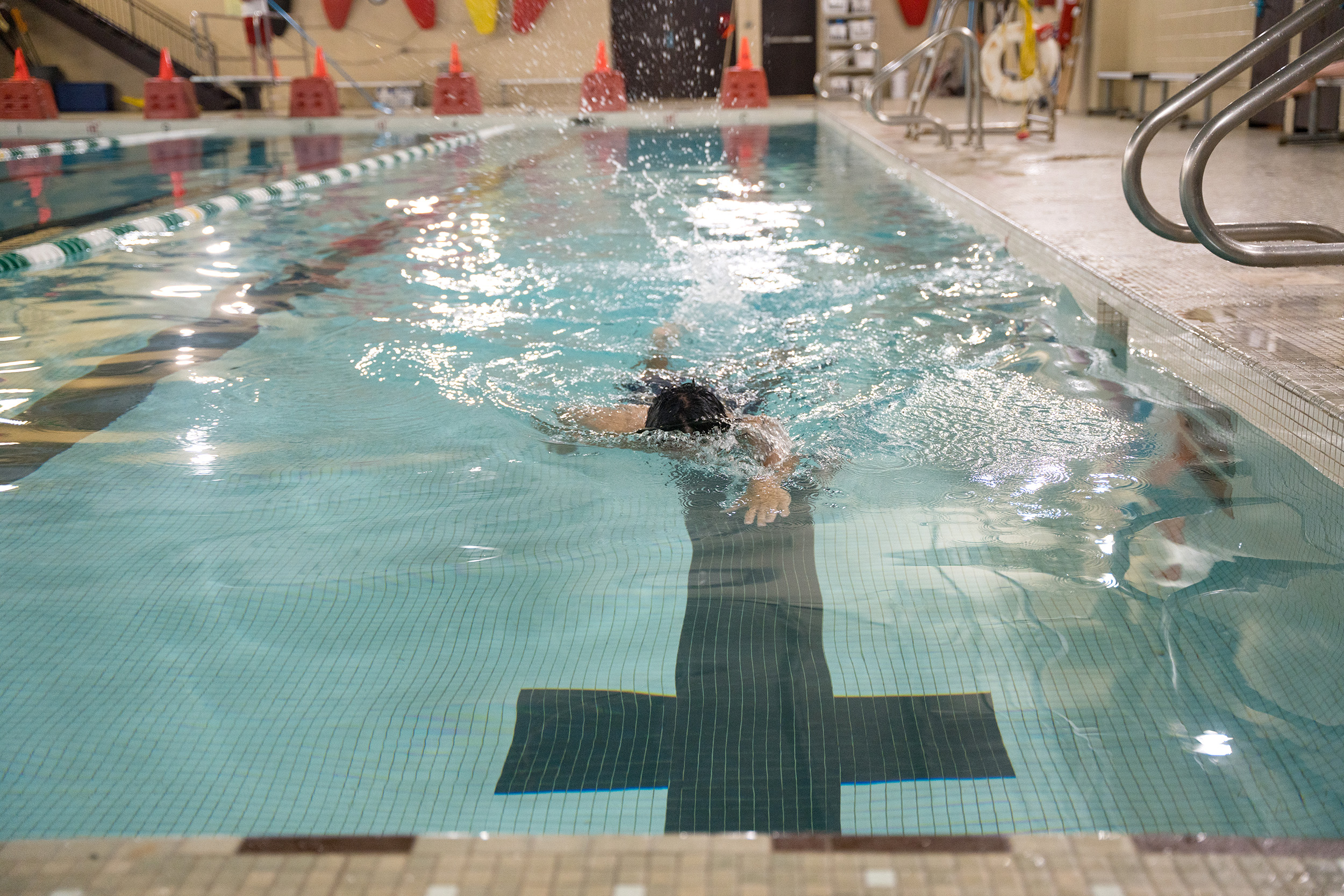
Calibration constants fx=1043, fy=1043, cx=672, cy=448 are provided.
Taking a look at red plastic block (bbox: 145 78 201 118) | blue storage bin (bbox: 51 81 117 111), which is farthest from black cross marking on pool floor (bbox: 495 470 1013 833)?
blue storage bin (bbox: 51 81 117 111)

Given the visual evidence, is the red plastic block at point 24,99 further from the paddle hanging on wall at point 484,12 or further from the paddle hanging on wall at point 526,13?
the paddle hanging on wall at point 526,13

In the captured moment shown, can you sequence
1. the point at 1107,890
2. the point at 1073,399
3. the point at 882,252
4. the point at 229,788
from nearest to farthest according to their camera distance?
1. the point at 1107,890
2. the point at 229,788
3. the point at 1073,399
4. the point at 882,252

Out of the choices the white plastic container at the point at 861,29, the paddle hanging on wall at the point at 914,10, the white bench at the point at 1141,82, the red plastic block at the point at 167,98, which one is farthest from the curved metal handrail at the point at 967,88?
the red plastic block at the point at 167,98

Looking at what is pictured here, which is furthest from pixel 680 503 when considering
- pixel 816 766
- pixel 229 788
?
pixel 229 788

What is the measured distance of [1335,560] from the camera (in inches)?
89.8

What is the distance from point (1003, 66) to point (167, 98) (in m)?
11.3

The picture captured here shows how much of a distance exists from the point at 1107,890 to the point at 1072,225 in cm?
463

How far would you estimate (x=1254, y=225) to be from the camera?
9.08 ft

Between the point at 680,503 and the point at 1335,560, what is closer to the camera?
the point at 1335,560

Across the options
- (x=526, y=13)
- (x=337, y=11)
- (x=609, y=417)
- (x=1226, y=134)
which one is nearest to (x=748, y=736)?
(x=609, y=417)

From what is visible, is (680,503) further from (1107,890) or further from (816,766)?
(1107,890)

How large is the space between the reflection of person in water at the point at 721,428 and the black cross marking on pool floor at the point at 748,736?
0.63m

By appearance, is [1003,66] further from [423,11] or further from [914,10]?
[423,11]

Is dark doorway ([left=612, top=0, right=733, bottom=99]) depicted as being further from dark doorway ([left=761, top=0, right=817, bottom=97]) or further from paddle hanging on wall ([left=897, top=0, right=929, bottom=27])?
paddle hanging on wall ([left=897, top=0, right=929, bottom=27])
